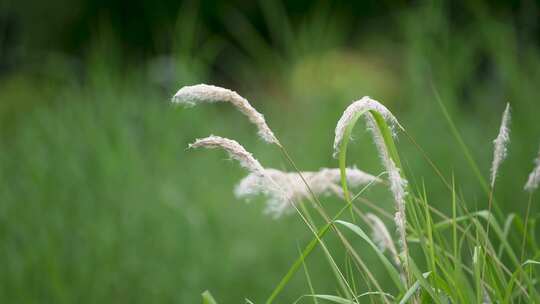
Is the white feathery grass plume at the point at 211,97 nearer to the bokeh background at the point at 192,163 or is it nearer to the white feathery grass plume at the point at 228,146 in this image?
the white feathery grass plume at the point at 228,146

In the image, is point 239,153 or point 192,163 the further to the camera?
point 192,163

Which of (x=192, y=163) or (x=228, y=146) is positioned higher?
(x=228, y=146)

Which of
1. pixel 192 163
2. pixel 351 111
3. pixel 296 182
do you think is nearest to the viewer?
pixel 351 111

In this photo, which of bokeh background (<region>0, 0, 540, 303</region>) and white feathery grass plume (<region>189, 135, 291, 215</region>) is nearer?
white feathery grass plume (<region>189, 135, 291, 215</region>)

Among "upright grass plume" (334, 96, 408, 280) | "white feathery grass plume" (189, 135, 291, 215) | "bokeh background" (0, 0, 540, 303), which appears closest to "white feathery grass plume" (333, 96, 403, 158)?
"upright grass plume" (334, 96, 408, 280)

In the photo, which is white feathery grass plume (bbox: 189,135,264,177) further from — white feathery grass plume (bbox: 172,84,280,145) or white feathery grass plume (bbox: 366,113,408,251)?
white feathery grass plume (bbox: 366,113,408,251)

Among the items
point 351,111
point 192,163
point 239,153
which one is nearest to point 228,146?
point 239,153

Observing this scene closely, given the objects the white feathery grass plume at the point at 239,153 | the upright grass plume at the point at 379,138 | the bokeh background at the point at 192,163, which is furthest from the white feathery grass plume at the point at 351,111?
the bokeh background at the point at 192,163

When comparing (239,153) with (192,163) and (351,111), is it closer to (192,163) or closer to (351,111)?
(351,111)
